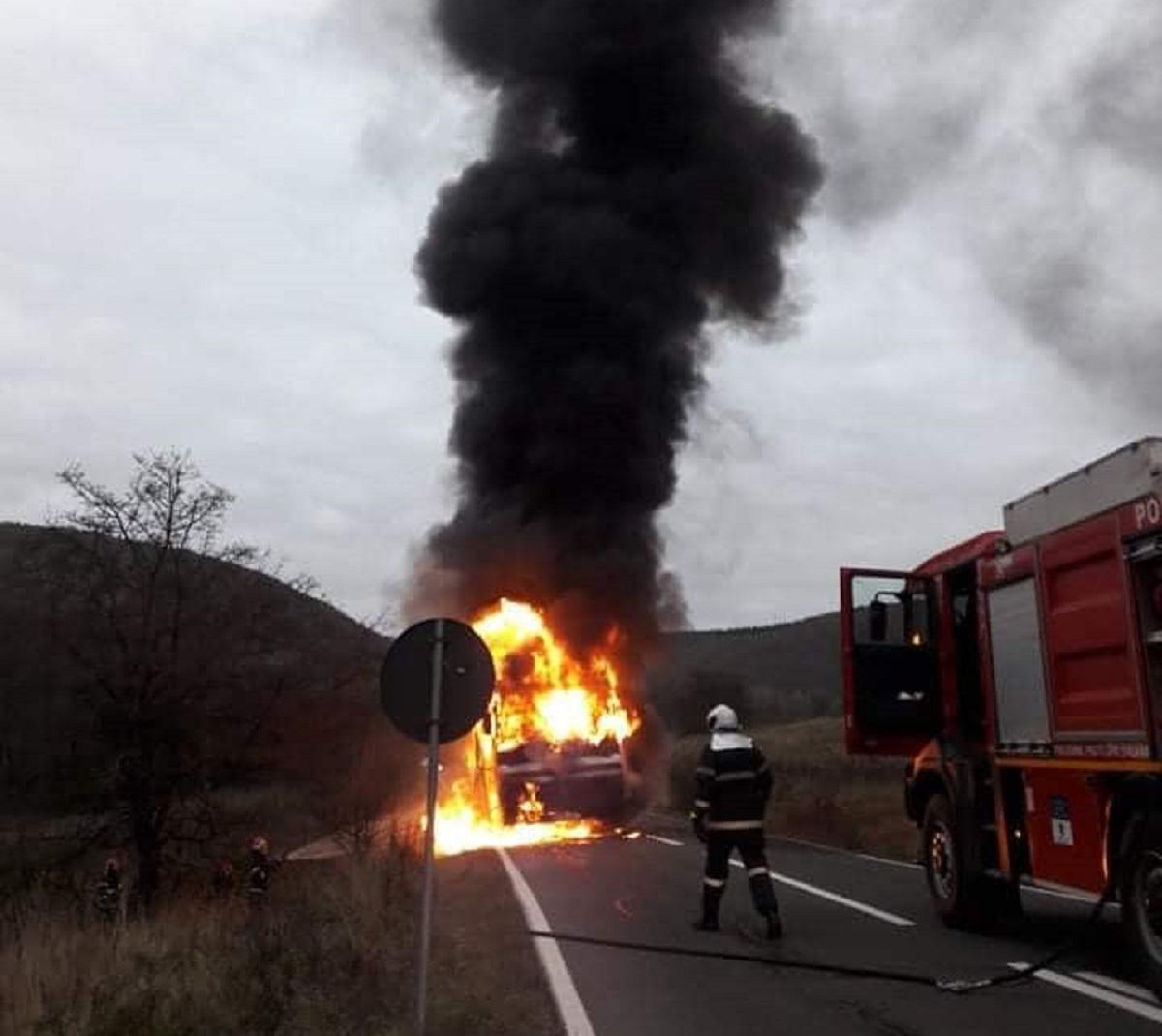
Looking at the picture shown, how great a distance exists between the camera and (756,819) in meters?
8.73

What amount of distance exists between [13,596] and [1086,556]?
18.6 meters

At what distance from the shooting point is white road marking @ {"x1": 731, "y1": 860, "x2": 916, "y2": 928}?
9219mm

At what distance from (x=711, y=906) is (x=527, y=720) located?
44.5ft

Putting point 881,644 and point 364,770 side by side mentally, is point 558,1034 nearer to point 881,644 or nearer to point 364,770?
point 881,644

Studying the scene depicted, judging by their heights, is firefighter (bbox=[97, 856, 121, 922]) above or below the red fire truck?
below

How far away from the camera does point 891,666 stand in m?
9.57

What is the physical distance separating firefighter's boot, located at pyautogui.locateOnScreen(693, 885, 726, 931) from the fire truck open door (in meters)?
1.73

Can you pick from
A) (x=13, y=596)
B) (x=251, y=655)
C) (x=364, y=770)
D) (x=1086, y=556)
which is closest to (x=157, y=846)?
(x=251, y=655)

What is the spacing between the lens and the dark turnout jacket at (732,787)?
345 inches

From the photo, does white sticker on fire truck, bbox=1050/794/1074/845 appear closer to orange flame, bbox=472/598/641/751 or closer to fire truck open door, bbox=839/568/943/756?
fire truck open door, bbox=839/568/943/756

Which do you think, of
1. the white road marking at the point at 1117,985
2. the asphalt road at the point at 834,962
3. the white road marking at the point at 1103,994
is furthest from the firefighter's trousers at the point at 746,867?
the white road marking at the point at 1117,985

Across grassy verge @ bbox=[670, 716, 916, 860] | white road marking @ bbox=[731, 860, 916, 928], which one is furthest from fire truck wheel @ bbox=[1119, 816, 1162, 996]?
grassy verge @ bbox=[670, 716, 916, 860]

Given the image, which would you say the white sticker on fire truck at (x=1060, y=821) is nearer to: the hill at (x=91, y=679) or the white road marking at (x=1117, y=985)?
the white road marking at (x=1117, y=985)

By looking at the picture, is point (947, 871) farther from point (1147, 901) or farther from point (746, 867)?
point (1147, 901)
